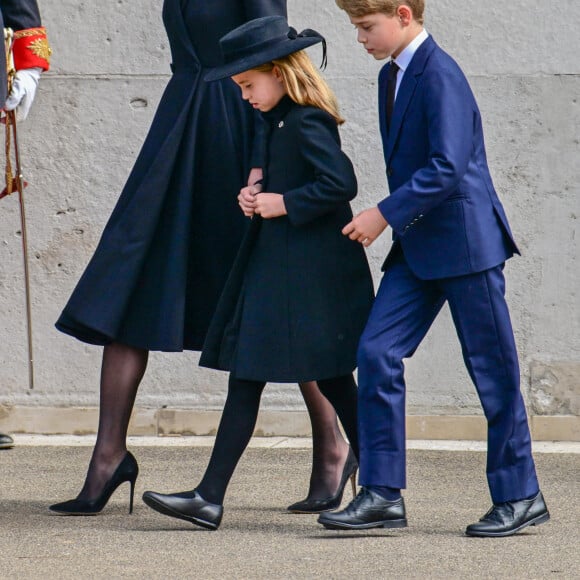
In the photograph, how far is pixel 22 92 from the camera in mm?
5137

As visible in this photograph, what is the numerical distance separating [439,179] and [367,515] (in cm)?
94

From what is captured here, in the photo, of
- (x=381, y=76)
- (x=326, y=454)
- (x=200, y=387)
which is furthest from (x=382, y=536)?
(x=200, y=387)

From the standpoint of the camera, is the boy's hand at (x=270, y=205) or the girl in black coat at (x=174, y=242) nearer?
the boy's hand at (x=270, y=205)

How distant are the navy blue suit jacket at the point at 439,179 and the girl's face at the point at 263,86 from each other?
360mm

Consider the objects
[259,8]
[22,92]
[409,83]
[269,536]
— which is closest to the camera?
[409,83]

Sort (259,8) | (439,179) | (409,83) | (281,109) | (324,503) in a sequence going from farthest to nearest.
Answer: (324,503), (259,8), (281,109), (409,83), (439,179)

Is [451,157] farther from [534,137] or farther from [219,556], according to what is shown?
[534,137]

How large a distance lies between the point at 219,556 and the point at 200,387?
2.53 meters

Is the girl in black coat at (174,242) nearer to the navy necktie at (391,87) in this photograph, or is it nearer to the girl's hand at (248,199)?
the girl's hand at (248,199)

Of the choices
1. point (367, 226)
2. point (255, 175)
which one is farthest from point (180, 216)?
point (367, 226)

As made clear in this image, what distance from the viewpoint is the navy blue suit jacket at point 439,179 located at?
4.08 meters

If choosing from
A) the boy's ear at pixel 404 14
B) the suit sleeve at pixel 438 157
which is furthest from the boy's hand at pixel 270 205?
the boy's ear at pixel 404 14

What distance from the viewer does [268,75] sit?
436cm

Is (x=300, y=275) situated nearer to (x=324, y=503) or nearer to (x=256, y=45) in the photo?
(x=256, y=45)
